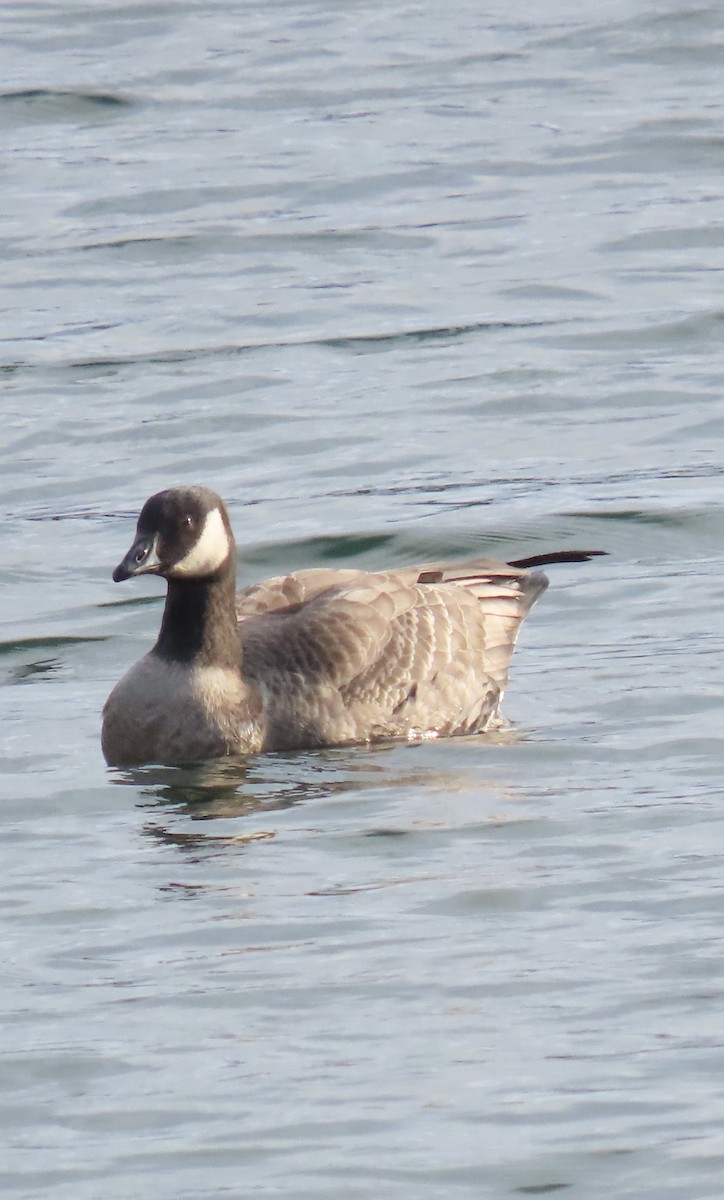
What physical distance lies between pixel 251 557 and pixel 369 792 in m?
3.85

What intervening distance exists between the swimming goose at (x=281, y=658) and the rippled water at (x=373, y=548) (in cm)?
20

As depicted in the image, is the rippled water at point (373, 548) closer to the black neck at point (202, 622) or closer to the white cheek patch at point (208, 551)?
the black neck at point (202, 622)

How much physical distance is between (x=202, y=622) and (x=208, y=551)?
303 millimetres

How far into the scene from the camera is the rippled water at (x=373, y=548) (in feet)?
22.0

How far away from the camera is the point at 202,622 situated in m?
10.6

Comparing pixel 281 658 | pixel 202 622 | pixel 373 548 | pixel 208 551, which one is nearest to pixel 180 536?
pixel 208 551

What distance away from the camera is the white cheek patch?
10.4 meters

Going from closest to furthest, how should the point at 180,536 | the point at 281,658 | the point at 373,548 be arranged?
the point at 180,536, the point at 281,658, the point at 373,548

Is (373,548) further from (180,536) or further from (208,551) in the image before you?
(180,536)

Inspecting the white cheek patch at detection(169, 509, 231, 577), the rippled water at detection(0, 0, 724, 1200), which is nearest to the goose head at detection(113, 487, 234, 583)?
the white cheek patch at detection(169, 509, 231, 577)

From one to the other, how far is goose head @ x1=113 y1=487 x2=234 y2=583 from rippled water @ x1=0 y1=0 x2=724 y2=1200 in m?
0.83

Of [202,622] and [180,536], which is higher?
[180,536]

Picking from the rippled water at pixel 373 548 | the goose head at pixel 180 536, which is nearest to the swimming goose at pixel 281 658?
the goose head at pixel 180 536

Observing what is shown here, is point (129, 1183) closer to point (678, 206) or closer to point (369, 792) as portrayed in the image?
point (369, 792)
